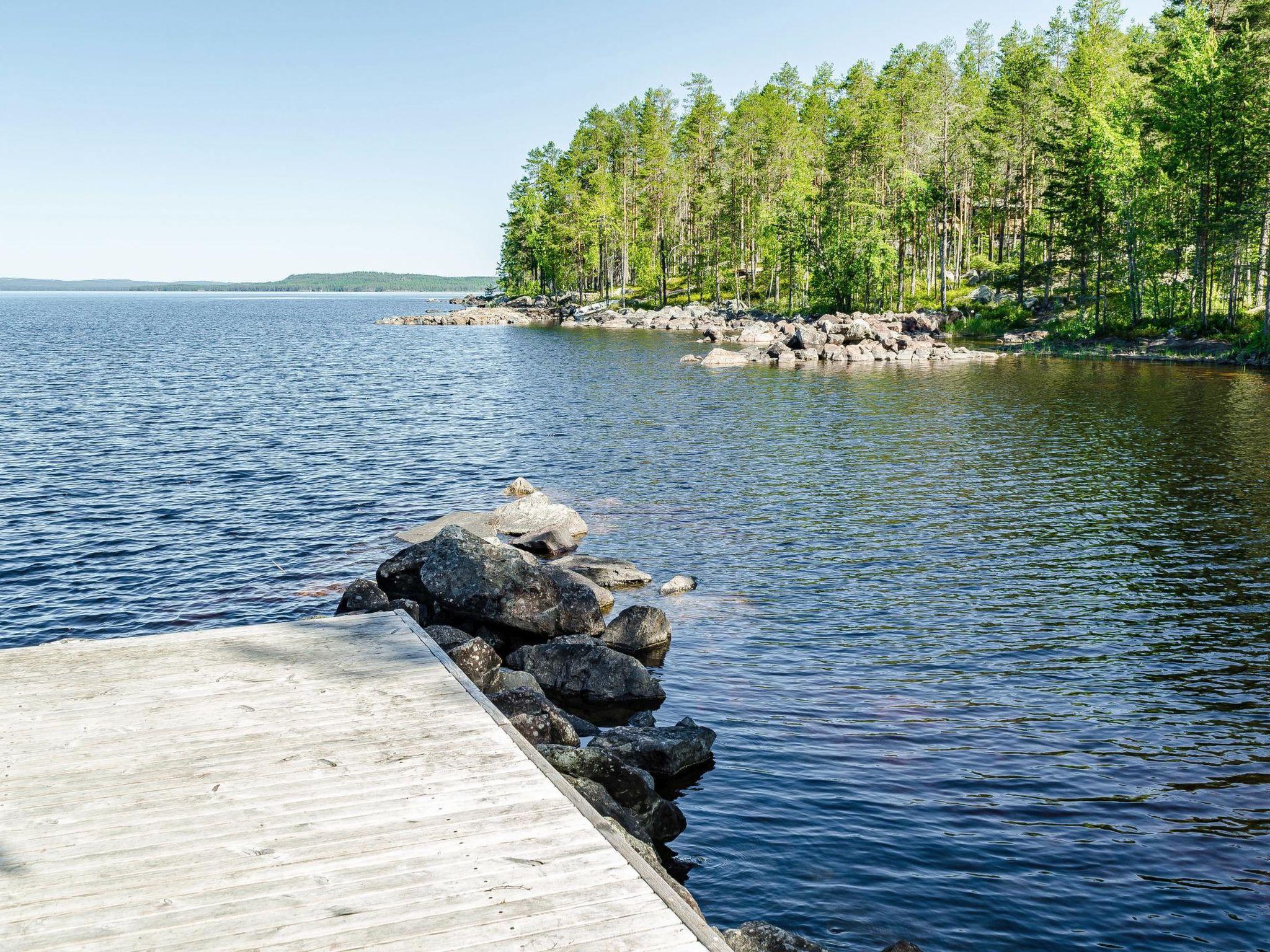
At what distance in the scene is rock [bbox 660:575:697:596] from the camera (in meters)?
19.9

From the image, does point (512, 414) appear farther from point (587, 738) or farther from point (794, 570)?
point (587, 738)

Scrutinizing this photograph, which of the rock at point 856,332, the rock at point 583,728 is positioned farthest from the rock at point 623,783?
the rock at point 856,332

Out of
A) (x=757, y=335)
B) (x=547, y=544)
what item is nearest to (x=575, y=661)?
(x=547, y=544)

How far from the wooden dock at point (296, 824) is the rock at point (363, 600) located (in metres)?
4.91

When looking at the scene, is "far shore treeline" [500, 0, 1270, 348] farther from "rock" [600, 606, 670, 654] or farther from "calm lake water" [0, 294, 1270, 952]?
"rock" [600, 606, 670, 654]

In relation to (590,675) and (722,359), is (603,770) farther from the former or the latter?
(722,359)

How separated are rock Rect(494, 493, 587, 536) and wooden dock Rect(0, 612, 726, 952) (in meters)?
12.9

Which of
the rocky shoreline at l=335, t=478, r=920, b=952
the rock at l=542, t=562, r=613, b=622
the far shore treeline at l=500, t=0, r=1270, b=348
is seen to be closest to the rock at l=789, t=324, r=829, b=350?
the far shore treeline at l=500, t=0, r=1270, b=348

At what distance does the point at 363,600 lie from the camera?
1658 centimetres

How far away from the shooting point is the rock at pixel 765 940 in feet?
26.2

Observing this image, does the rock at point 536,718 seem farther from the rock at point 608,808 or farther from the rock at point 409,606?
the rock at point 409,606

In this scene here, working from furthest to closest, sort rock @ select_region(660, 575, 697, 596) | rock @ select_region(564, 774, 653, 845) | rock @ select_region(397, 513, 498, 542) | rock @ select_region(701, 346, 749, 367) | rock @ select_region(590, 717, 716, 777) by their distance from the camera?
rock @ select_region(701, 346, 749, 367), rock @ select_region(397, 513, 498, 542), rock @ select_region(660, 575, 697, 596), rock @ select_region(590, 717, 716, 777), rock @ select_region(564, 774, 653, 845)

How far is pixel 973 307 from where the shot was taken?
89688 millimetres

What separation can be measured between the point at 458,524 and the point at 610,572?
5897 mm
